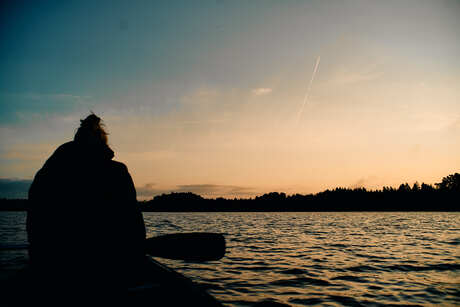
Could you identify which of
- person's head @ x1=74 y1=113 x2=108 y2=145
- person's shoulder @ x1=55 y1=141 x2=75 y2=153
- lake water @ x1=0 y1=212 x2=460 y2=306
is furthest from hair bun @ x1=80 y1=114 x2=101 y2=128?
lake water @ x1=0 y1=212 x2=460 y2=306

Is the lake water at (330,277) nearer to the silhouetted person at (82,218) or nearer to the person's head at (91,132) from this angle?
the silhouetted person at (82,218)

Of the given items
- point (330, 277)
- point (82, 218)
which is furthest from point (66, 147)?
point (330, 277)

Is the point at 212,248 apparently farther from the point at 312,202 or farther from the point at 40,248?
the point at 312,202

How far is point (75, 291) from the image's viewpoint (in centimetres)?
341

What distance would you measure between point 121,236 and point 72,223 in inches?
22.3

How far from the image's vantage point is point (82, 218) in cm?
319

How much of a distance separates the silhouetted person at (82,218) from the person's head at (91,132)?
1 centimetres

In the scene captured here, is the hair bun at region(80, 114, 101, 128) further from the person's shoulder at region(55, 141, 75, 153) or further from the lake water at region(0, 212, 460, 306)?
the lake water at region(0, 212, 460, 306)

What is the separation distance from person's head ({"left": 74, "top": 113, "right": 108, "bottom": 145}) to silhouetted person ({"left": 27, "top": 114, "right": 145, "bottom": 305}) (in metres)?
0.01

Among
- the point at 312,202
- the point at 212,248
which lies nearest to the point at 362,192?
the point at 312,202

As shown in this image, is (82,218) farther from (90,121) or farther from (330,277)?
(330,277)

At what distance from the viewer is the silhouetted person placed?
3188 mm

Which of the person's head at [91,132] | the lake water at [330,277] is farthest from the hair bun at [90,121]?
the lake water at [330,277]

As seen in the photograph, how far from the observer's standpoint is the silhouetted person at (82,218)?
3.19m
